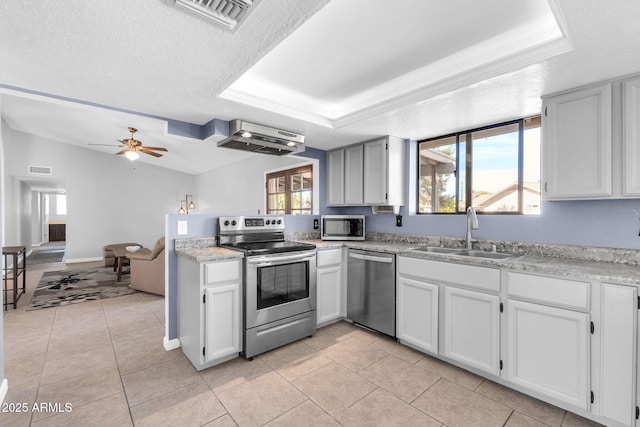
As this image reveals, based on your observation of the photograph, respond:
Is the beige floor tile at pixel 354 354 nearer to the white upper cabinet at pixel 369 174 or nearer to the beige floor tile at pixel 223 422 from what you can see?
the beige floor tile at pixel 223 422

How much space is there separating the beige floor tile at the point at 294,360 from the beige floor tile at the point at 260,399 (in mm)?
126

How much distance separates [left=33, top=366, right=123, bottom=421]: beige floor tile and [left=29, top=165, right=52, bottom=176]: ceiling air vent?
6.79 meters

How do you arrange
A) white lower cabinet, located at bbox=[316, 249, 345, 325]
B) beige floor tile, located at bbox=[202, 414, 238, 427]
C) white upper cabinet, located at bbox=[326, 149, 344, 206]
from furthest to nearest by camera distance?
1. white upper cabinet, located at bbox=[326, 149, 344, 206]
2. white lower cabinet, located at bbox=[316, 249, 345, 325]
3. beige floor tile, located at bbox=[202, 414, 238, 427]

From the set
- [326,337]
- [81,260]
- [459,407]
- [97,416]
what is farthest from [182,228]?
[81,260]

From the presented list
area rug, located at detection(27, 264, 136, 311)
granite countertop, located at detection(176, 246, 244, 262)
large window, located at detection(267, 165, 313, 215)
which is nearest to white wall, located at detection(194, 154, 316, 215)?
large window, located at detection(267, 165, 313, 215)

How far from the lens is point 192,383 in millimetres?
2135

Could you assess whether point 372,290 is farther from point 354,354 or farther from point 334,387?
point 334,387

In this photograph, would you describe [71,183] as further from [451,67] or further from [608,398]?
[608,398]

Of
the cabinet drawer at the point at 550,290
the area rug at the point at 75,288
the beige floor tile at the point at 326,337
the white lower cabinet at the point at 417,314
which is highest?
the cabinet drawer at the point at 550,290

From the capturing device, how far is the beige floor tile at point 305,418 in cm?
171

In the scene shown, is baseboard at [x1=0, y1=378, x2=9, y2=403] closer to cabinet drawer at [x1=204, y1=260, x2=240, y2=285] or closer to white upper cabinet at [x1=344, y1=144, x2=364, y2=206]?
cabinet drawer at [x1=204, y1=260, x2=240, y2=285]

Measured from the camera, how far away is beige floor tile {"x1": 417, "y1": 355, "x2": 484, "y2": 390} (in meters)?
2.15

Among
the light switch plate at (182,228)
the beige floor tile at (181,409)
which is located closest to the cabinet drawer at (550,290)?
the beige floor tile at (181,409)

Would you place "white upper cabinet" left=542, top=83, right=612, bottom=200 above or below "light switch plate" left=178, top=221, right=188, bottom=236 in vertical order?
above
